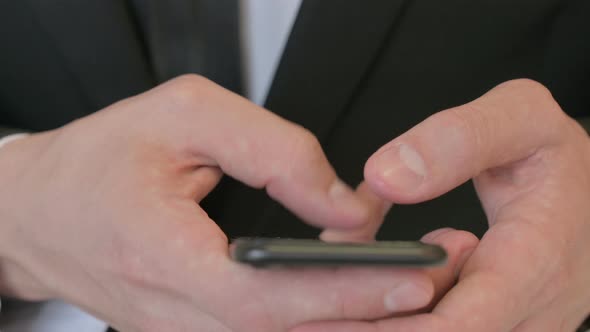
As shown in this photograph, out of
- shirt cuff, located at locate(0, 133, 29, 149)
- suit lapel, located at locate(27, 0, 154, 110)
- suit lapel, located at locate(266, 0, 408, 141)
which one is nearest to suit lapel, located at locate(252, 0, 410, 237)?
suit lapel, located at locate(266, 0, 408, 141)

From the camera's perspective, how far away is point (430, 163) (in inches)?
15.8

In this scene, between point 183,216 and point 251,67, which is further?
point 251,67

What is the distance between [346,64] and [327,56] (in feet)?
0.09

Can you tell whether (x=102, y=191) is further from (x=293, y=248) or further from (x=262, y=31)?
(x=262, y=31)

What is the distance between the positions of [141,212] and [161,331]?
0.34 feet

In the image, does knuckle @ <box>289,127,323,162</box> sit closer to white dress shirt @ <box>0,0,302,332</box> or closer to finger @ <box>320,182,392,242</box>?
finger @ <box>320,182,392,242</box>

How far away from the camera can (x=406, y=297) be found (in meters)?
0.36

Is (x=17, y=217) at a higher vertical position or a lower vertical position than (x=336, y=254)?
lower

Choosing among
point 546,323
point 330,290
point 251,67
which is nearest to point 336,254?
→ point 330,290

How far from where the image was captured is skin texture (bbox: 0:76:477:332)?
1.22 ft

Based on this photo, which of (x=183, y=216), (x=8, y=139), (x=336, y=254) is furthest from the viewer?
(x=8, y=139)

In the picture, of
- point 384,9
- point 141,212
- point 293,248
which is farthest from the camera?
point 384,9

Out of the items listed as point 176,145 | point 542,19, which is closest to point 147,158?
point 176,145

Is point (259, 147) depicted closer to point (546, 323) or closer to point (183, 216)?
point (183, 216)
